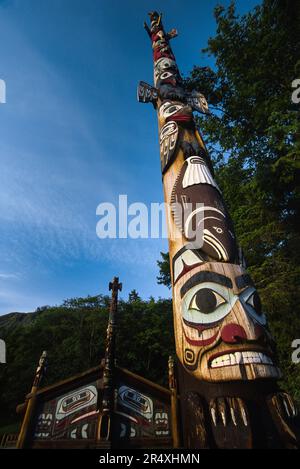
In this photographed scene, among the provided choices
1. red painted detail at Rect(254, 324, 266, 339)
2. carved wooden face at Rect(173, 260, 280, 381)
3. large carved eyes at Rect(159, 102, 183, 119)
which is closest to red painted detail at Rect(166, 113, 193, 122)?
large carved eyes at Rect(159, 102, 183, 119)

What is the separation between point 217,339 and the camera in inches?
88.1

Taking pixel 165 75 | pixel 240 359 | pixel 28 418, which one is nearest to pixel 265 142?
pixel 165 75

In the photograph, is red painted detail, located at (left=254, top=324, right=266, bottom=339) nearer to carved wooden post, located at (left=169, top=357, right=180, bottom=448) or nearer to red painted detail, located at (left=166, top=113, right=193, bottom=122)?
carved wooden post, located at (left=169, top=357, right=180, bottom=448)

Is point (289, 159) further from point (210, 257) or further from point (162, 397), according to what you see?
point (162, 397)

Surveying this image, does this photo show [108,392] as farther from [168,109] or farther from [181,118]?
[168,109]

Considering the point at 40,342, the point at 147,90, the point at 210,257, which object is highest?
the point at 147,90

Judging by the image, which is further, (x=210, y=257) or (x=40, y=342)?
(x=40, y=342)

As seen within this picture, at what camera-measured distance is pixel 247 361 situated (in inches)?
81.7

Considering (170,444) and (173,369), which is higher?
(173,369)

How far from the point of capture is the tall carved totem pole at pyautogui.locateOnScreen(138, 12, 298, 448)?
73.9 inches

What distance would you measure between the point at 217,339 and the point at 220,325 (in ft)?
0.43

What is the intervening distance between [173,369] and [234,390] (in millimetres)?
1683
